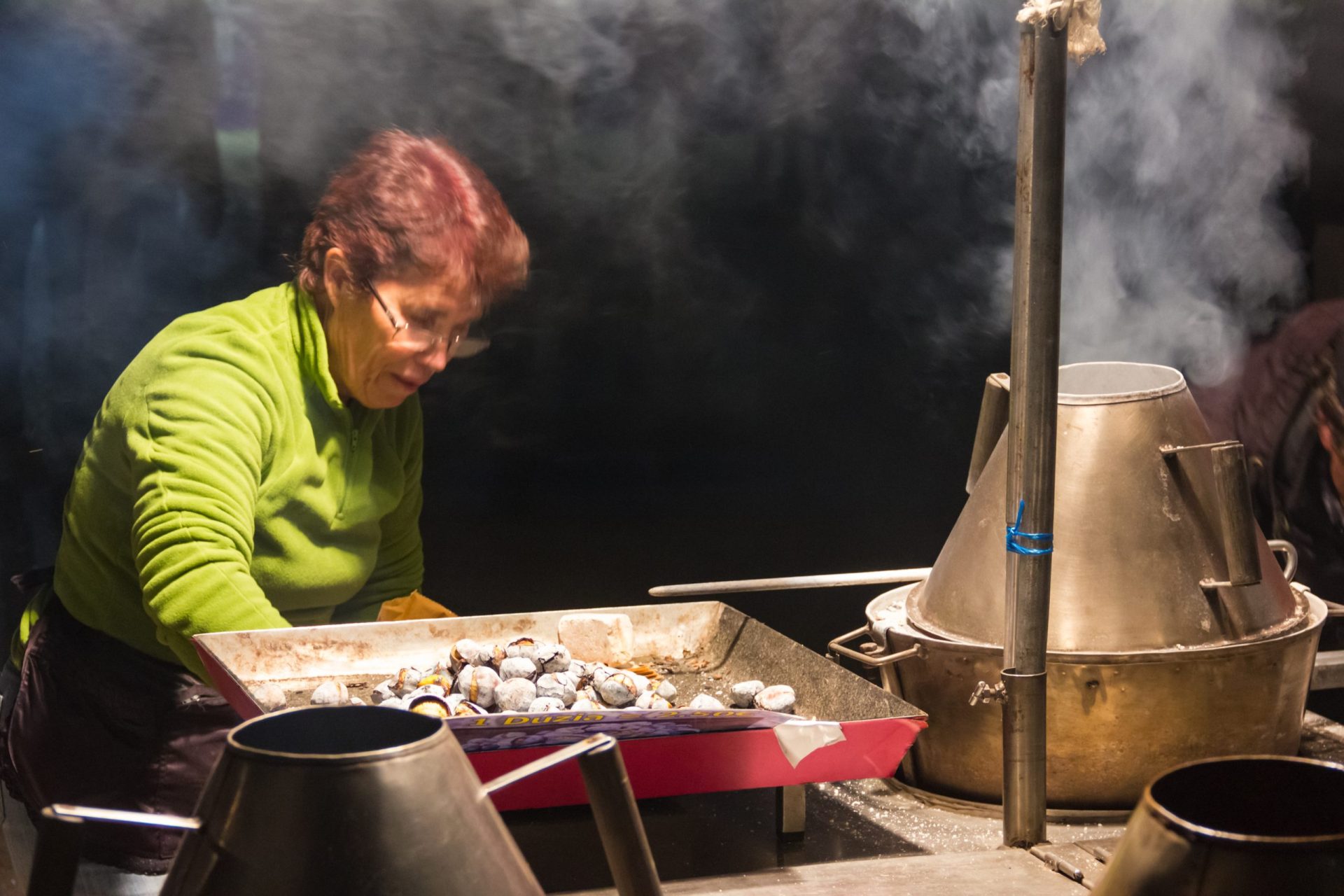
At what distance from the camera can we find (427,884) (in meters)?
0.46

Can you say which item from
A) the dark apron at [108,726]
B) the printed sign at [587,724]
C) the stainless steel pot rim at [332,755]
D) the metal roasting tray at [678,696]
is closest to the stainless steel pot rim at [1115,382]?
the metal roasting tray at [678,696]

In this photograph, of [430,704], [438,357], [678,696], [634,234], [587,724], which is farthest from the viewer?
[634,234]

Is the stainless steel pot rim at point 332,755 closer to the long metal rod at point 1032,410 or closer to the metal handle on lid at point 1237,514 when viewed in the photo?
the long metal rod at point 1032,410

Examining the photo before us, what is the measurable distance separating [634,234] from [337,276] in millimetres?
487

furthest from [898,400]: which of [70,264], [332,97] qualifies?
[70,264]

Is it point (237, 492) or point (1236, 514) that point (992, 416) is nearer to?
point (1236, 514)

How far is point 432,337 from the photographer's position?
192cm

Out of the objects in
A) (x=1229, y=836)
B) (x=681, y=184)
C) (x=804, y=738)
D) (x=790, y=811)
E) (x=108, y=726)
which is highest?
(x=681, y=184)

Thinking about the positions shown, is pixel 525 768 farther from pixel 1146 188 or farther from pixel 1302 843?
pixel 1146 188

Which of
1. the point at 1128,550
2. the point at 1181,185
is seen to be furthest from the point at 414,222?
the point at 1181,185

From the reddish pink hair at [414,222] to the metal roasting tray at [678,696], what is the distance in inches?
23.4

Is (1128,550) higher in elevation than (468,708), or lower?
higher

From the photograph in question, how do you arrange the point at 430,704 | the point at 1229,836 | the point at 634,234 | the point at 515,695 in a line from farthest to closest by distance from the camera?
the point at 634,234 → the point at 515,695 → the point at 430,704 → the point at 1229,836

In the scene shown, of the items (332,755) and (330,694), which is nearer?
(332,755)
